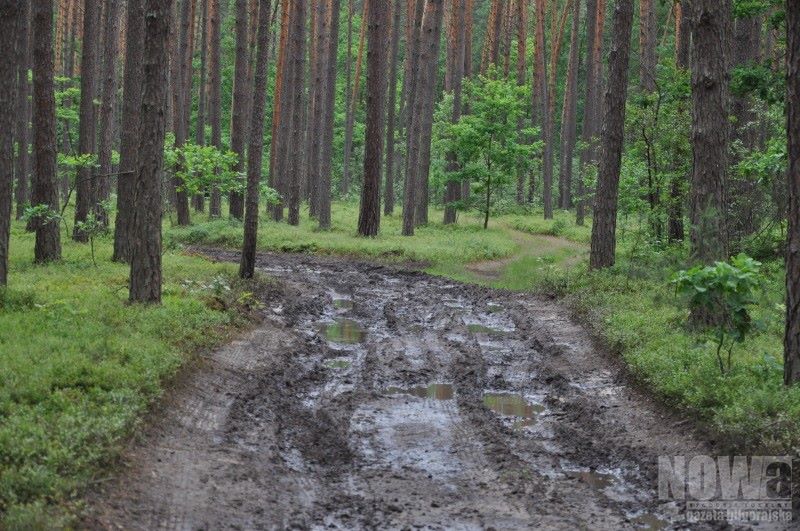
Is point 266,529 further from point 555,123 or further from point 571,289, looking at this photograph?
point 555,123

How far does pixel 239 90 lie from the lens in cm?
2658

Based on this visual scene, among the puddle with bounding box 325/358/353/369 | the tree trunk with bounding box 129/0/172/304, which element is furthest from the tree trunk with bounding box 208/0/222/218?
the puddle with bounding box 325/358/353/369

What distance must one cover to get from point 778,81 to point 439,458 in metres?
9.05

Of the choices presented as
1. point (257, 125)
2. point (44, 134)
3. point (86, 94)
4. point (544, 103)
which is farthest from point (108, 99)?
point (544, 103)

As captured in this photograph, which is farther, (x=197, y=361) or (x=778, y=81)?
(x=778, y=81)

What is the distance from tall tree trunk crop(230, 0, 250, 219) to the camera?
2420 centimetres

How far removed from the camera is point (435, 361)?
11.4m

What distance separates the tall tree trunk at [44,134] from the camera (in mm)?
15672

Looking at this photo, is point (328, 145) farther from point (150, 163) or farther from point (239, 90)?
point (150, 163)

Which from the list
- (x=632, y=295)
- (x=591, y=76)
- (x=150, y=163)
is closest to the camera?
(x=150, y=163)

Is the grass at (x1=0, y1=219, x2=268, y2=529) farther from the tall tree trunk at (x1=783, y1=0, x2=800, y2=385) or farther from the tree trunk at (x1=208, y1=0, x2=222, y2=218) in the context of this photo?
the tree trunk at (x1=208, y1=0, x2=222, y2=218)

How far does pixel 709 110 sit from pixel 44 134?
11.7m

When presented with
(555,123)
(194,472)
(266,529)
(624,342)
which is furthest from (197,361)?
(555,123)

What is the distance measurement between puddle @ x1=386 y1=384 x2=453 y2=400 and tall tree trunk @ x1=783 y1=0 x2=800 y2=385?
3.60 m
